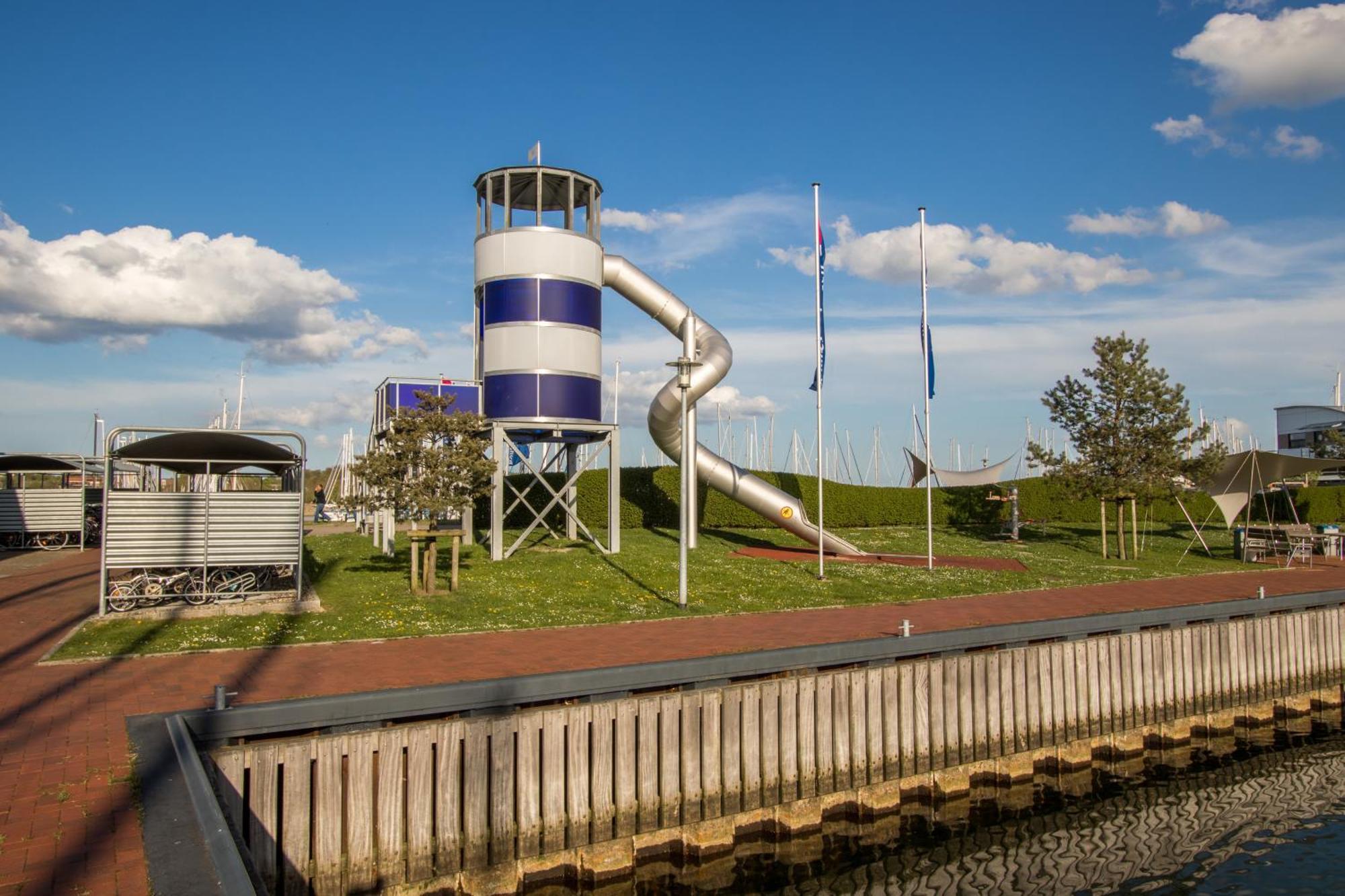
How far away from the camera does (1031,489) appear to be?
4628cm

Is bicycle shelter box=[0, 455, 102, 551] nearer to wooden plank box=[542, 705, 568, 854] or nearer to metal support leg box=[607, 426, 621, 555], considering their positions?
metal support leg box=[607, 426, 621, 555]

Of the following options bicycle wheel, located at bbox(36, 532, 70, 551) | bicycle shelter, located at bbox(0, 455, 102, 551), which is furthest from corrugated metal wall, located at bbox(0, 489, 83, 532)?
bicycle wheel, located at bbox(36, 532, 70, 551)

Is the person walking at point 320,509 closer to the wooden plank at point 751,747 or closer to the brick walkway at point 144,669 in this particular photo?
the brick walkway at point 144,669

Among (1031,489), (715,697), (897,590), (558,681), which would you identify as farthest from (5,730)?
(1031,489)

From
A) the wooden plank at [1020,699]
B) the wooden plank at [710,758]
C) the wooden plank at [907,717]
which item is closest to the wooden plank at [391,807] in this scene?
the wooden plank at [710,758]

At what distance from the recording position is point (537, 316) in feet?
87.5

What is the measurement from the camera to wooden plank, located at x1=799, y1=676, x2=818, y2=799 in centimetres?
1126

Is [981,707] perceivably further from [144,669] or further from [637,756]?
[144,669]

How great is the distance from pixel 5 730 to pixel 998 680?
11.8 metres

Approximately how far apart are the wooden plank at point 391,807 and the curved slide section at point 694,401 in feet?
66.2

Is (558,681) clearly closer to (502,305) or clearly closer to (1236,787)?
(1236,787)

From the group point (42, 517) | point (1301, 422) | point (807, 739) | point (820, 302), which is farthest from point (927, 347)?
point (1301, 422)

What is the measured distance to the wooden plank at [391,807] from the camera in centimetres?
880

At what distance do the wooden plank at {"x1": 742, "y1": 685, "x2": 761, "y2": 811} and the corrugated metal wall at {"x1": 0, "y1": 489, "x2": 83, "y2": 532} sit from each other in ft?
89.4
